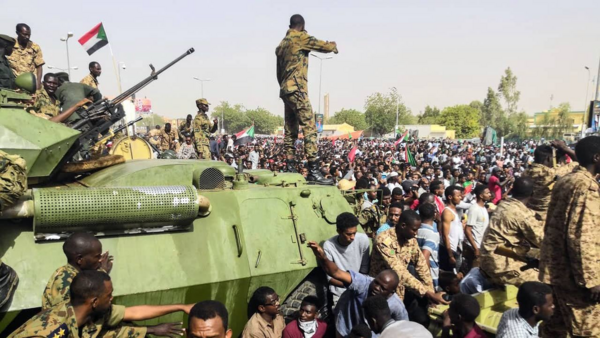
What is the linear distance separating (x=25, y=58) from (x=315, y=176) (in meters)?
5.87

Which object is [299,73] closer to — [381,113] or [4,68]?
[4,68]

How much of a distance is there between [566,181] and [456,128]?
7181 centimetres

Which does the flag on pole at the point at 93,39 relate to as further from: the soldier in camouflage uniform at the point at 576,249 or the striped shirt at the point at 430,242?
the soldier in camouflage uniform at the point at 576,249

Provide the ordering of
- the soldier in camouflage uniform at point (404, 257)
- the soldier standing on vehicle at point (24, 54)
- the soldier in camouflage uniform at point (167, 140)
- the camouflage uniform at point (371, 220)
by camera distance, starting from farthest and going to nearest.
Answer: the soldier in camouflage uniform at point (167, 140)
the soldier standing on vehicle at point (24, 54)
the camouflage uniform at point (371, 220)
the soldier in camouflage uniform at point (404, 257)

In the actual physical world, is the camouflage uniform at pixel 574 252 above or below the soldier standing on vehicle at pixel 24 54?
below

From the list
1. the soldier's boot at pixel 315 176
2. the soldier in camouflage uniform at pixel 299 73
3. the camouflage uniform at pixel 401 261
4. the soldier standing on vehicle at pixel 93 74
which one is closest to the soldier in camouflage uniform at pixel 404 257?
the camouflage uniform at pixel 401 261

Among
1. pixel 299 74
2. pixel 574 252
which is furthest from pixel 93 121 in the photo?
pixel 574 252

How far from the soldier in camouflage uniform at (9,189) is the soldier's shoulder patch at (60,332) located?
1.06 metres

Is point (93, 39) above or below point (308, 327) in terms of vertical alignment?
above

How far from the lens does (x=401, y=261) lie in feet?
15.8

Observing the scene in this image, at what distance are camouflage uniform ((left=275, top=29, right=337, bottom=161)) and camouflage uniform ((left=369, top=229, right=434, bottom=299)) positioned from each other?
269 cm

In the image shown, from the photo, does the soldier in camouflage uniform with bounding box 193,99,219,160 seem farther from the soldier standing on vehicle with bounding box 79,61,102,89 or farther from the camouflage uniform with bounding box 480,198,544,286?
the camouflage uniform with bounding box 480,198,544,286

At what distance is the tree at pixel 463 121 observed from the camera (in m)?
71.2

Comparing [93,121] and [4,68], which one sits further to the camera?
[4,68]
